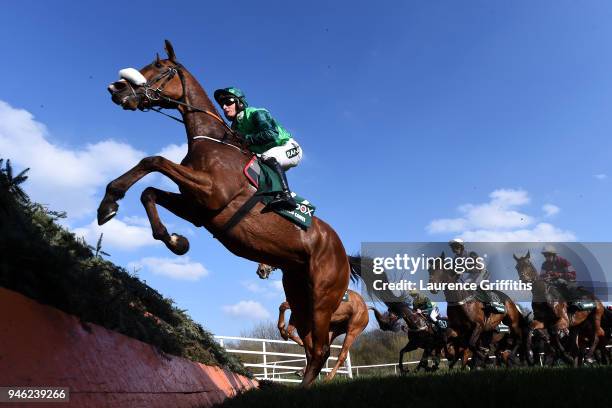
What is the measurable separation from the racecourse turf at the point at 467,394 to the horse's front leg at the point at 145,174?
173cm

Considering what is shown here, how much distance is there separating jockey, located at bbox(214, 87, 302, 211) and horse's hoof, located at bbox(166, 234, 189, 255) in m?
0.90

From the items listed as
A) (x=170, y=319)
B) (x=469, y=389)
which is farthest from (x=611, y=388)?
(x=170, y=319)

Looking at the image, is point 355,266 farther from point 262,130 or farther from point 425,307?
point 262,130

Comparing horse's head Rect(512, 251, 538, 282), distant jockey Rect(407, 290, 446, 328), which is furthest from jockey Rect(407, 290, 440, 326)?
horse's head Rect(512, 251, 538, 282)

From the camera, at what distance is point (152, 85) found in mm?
4941

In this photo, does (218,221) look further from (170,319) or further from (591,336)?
(591,336)

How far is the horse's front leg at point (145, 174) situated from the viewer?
4.08m

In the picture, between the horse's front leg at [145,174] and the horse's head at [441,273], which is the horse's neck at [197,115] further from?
the horse's head at [441,273]

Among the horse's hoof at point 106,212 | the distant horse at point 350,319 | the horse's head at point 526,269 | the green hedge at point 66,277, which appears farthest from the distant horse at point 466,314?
the horse's hoof at point 106,212

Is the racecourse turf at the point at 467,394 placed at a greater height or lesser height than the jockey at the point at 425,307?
lesser

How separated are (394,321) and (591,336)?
181 inches

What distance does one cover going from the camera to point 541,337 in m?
12.4

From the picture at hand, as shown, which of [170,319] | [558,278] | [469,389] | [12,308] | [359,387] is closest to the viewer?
[12,308]

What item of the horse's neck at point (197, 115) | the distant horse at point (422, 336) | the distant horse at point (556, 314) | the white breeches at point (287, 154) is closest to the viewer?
the horse's neck at point (197, 115)
